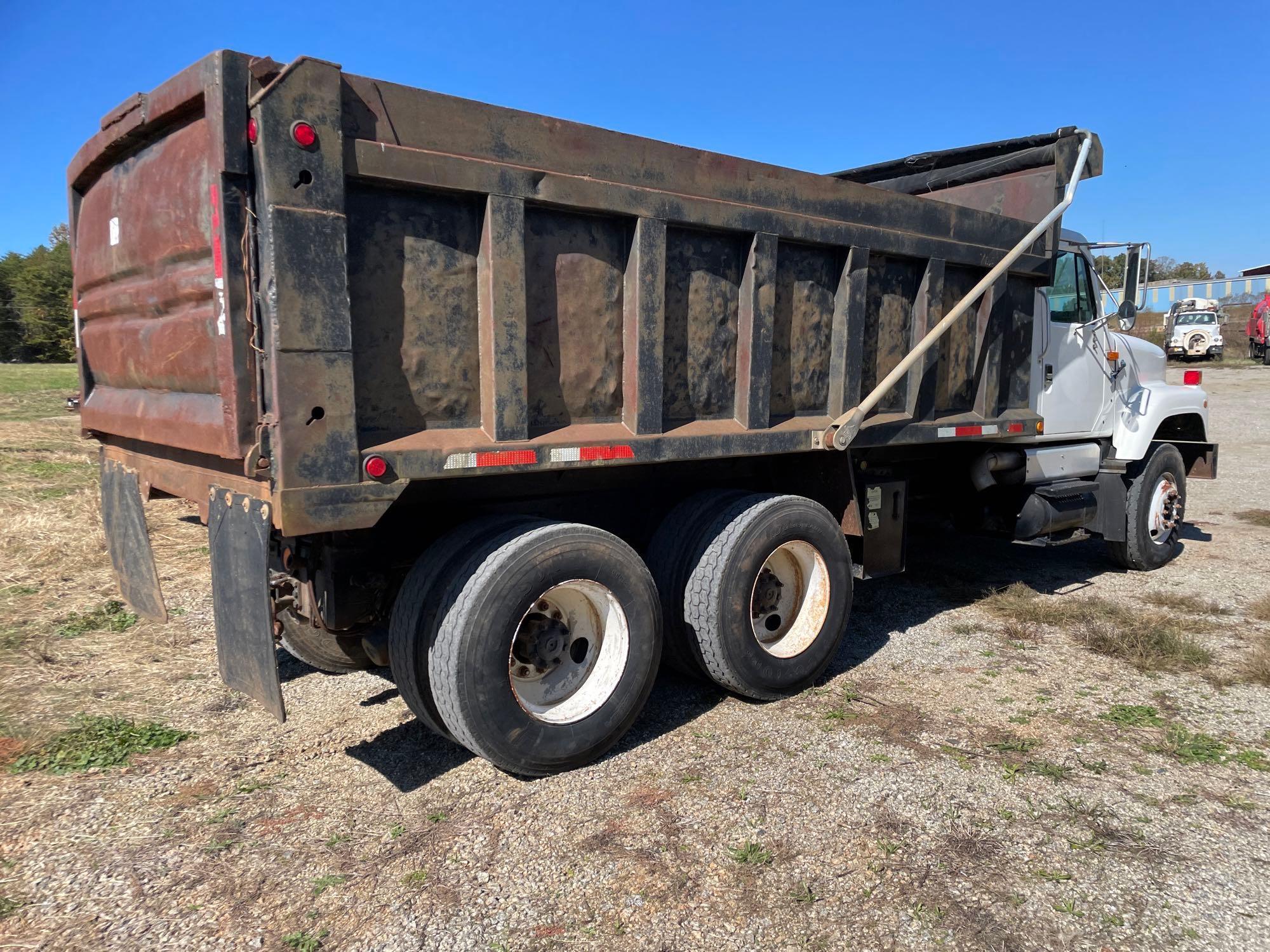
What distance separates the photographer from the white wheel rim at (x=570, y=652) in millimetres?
3777

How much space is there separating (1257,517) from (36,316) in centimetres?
5783

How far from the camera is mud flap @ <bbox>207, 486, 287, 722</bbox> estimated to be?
314 cm

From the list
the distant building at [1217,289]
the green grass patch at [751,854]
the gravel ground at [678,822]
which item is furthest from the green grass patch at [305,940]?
the distant building at [1217,289]

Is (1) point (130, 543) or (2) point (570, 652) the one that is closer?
(2) point (570, 652)

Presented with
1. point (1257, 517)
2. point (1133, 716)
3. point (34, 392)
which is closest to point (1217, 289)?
point (1257, 517)

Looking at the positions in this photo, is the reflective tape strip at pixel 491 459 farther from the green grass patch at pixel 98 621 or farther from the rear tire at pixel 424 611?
the green grass patch at pixel 98 621

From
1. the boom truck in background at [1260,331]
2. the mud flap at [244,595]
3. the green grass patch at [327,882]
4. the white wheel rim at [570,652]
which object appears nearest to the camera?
the green grass patch at [327,882]

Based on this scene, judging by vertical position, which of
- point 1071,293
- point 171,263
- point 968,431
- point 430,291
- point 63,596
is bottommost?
point 63,596

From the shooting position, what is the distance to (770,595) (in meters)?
4.77

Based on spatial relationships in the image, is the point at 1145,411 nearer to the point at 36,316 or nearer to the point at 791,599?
the point at 791,599

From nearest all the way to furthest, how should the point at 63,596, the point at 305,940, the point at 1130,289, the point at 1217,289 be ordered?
the point at 305,940, the point at 63,596, the point at 1130,289, the point at 1217,289

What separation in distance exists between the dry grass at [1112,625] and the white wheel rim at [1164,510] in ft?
4.49

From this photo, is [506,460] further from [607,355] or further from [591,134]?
[591,134]

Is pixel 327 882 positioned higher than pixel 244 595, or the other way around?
pixel 244 595
